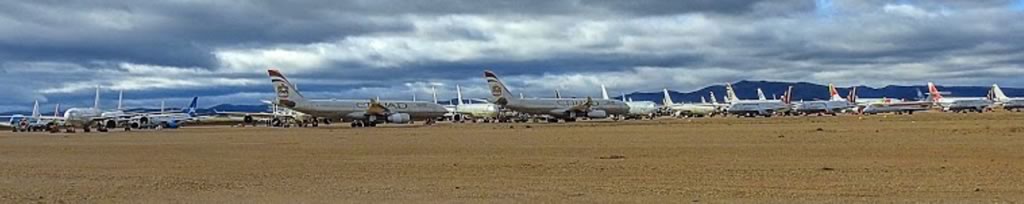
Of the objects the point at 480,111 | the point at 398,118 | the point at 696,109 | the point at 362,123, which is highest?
the point at 696,109

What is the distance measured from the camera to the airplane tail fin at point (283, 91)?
8488cm

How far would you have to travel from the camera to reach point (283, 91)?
279ft

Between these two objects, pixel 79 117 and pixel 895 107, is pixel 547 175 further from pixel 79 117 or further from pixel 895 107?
pixel 895 107

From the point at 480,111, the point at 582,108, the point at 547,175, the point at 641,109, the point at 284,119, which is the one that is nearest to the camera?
the point at 547,175

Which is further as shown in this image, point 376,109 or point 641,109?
point 641,109

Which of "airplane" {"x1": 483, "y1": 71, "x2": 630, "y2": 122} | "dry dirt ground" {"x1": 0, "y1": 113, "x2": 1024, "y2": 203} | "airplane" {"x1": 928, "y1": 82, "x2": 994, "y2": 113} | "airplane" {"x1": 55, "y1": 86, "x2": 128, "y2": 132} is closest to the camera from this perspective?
"dry dirt ground" {"x1": 0, "y1": 113, "x2": 1024, "y2": 203}

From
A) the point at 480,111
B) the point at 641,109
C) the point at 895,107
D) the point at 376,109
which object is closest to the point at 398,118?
the point at 376,109

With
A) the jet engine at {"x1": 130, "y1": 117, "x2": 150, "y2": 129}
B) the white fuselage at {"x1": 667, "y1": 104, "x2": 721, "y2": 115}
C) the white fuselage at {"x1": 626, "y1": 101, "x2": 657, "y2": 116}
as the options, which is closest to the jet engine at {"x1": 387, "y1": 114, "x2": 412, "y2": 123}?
the jet engine at {"x1": 130, "y1": 117, "x2": 150, "y2": 129}

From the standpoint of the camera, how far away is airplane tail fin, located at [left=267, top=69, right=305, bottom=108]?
8488cm

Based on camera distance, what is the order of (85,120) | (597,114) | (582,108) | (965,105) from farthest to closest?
(965,105), (597,114), (582,108), (85,120)

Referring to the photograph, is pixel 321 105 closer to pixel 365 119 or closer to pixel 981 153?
pixel 365 119

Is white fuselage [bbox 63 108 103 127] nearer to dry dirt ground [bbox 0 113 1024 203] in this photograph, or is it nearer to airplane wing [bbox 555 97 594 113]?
airplane wing [bbox 555 97 594 113]

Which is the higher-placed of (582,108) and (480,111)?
(480,111)

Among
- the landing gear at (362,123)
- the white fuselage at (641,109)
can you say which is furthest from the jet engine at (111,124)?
the white fuselage at (641,109)
